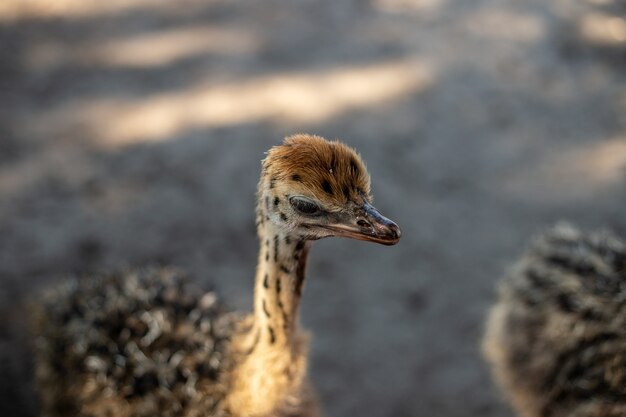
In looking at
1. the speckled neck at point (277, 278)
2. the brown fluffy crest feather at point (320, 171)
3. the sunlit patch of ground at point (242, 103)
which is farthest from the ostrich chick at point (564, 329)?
the sunlit patch of ground at point (242, 103)

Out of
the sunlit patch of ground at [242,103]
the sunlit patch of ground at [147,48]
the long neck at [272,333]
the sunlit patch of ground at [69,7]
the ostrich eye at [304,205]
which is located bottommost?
the long neck at [272,333]

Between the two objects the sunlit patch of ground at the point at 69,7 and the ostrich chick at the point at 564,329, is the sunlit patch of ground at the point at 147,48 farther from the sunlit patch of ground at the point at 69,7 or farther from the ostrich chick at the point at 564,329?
the ostrich chick at the point at 564,329

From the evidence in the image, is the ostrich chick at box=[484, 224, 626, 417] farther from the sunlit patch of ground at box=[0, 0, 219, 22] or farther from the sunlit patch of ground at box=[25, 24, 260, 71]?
the sunlit patch of ground at box=[0, 0, 219, 22]

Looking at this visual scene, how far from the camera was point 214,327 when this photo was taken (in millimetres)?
4008

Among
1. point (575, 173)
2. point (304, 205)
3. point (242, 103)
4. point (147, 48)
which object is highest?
point (147, 48)

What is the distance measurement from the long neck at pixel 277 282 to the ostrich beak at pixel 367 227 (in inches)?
8.4

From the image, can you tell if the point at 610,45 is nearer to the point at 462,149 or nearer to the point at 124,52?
the point at 462,149

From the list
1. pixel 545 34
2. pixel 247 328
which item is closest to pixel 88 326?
pixel 247 328

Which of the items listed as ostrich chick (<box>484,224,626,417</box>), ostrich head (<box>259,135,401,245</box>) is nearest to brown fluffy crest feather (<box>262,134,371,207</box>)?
ostrich head (<box>259,135,401,245</box>)

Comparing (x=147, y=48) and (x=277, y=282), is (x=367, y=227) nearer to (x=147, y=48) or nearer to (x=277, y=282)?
(x=277, y=282)

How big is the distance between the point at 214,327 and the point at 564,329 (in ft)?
6.57

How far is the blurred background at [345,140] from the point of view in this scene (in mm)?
5488

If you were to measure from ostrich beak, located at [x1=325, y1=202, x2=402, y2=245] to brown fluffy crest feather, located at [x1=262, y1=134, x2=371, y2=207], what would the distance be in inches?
2.6

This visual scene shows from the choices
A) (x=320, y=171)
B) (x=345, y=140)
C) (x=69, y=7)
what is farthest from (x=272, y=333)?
(x=69, y=7)
